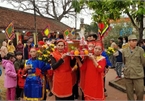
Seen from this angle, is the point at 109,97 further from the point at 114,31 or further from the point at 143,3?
the point at 114,31

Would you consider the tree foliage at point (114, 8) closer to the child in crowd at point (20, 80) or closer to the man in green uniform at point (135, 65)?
the man in green uniform at point (135, 65)

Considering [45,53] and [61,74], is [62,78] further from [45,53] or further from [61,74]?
[45,53]

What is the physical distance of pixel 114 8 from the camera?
6117 mm

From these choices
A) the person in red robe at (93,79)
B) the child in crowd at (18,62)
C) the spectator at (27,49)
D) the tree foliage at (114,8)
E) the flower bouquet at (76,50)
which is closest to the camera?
the flower bouquet at (76,50)

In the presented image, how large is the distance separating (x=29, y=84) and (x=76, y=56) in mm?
1176

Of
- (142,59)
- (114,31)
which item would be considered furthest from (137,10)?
(114,31)

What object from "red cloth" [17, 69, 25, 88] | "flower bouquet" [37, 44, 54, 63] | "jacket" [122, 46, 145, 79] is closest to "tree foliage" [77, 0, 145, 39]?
"jacket" [122, 46, 145, 79]

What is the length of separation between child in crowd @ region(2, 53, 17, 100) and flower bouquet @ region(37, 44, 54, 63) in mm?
840

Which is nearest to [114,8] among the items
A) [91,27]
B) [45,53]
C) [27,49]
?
[45,53]

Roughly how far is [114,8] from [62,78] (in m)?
3.13

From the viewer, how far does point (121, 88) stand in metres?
6.69

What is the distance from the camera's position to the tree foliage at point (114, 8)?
5.88m

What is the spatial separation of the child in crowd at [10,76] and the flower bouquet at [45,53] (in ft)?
2.76

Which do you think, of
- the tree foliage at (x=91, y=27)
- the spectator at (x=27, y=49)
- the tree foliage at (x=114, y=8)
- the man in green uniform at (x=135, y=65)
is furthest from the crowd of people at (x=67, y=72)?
the spectator at (x=27, y=49)
